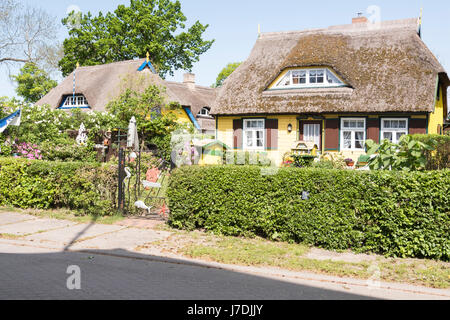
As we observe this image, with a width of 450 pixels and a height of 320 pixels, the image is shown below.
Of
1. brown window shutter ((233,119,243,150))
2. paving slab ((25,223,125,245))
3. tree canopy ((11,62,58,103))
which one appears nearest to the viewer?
paving slab ((25,223,125,245))

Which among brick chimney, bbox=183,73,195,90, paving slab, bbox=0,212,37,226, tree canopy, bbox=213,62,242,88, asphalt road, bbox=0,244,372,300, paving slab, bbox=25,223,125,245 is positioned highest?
tree canopy, bbox=213,62,242,88

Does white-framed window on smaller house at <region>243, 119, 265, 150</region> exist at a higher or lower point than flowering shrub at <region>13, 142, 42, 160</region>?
higher

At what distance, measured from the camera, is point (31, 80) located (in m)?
41.6

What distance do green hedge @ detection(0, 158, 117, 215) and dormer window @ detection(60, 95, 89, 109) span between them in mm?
18377

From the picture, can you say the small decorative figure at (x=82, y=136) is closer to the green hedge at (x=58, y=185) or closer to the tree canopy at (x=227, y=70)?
the green hedge at (x=58, y=185)

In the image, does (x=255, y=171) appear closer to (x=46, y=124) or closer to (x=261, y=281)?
→ (x=261, y=281)

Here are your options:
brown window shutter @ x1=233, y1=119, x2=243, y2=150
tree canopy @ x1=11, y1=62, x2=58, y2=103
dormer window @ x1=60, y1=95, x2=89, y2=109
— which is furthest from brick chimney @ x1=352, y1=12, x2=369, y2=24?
tree canopy @ x1=11, y1=62, x2=58, y2=103

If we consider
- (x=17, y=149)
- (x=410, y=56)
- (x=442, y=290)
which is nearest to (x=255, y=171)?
(x=442, y=290)

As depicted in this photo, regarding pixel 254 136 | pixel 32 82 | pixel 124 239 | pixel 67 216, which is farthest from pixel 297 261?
pixel 32 82

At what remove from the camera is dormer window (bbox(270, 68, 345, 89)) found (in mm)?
20750

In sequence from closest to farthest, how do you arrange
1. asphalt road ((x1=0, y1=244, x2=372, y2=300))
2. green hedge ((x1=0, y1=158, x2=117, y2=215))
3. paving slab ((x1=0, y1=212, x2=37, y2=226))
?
asphalt road ((x1=0, y1=244, x2=372, y2=300)) → paving slab ((x1=0, y1=212, x2=37, y2=226)) → green hedge ((x1=0, y1=158, x2=117, y2=215))

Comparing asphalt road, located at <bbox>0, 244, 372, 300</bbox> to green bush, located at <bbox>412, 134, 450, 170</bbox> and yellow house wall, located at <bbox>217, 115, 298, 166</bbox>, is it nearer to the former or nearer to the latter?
green bush, located at <bbox>412, 134, 450, 170</bbox>

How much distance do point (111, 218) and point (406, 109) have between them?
1407 cm

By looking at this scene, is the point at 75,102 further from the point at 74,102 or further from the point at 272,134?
the point at 272,134
